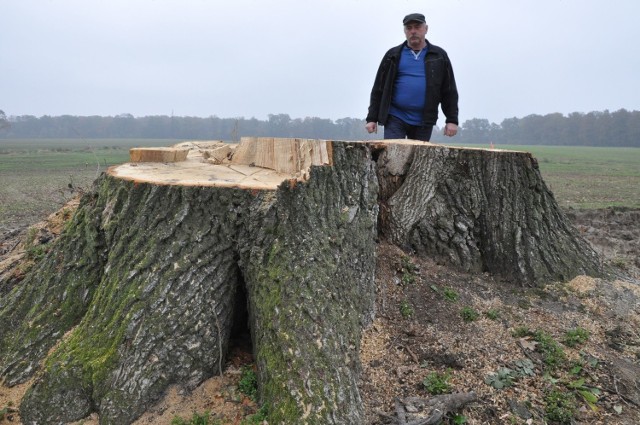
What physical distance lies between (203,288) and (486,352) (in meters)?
1.95

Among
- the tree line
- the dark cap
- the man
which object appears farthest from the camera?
the tree line

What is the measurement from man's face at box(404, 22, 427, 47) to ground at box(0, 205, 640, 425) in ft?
7.70

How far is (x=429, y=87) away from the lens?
4.94 m

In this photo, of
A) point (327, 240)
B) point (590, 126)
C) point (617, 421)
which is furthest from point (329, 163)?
point (590, 126)

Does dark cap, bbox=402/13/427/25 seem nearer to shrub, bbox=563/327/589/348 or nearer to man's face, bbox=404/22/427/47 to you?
man's face, bbox=404/22/427/47

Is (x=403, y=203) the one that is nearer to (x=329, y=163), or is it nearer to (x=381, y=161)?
(x=381, y=161)

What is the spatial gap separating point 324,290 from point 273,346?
0.45 meters

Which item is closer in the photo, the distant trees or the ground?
the ground

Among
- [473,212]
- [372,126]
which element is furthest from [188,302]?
[372,126]

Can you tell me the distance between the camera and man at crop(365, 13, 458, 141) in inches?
194

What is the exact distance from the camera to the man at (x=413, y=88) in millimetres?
4930

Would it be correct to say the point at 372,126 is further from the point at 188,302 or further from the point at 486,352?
the point at 188,302

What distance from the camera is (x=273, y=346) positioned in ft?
8.52

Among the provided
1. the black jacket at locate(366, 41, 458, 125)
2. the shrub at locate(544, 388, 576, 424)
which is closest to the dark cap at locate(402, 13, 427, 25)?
the black jacket at locate(366, 41, 458, 125)
